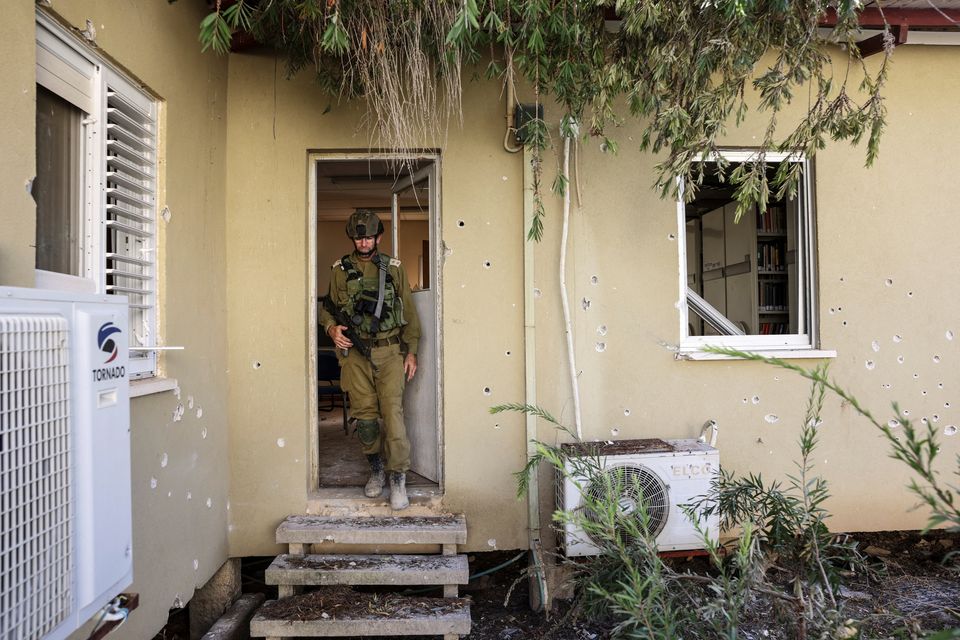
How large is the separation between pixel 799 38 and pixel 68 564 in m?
3.39

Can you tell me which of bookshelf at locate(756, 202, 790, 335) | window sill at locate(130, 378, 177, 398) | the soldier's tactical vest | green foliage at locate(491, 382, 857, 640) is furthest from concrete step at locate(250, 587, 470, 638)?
bookshelf at locate(756, 202, 790, 335)

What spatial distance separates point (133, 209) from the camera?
8.92 feet

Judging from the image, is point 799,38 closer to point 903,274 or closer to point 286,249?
point 903,274

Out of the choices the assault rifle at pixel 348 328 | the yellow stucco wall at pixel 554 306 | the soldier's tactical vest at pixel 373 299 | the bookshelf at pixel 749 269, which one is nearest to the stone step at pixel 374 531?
the yellow stucco wall at pixel 554 306

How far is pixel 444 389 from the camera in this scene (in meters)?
3.59

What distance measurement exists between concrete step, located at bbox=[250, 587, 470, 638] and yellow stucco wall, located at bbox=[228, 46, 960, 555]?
2.21 feet

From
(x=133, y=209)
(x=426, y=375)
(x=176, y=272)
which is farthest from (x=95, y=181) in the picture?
(x=426, y=375)

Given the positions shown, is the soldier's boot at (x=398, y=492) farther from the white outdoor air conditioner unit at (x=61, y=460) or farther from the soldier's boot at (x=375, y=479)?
the white outdoor air conditioner unit at (x=61, y=460)

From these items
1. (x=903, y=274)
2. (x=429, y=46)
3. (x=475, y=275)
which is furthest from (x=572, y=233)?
(x=903, y=274)

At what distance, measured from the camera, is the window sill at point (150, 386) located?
247 centimetres

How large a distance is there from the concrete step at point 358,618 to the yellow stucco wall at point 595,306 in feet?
2.21

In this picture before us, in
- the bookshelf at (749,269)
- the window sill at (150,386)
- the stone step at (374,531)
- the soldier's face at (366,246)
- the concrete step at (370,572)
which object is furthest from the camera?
the bookshelf at (749,269)

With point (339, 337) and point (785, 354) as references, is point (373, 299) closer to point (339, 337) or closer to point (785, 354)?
point (339, 337)

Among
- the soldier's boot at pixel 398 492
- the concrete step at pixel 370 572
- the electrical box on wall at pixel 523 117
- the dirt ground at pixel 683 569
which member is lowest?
the dirt ground at pixel 683 569
